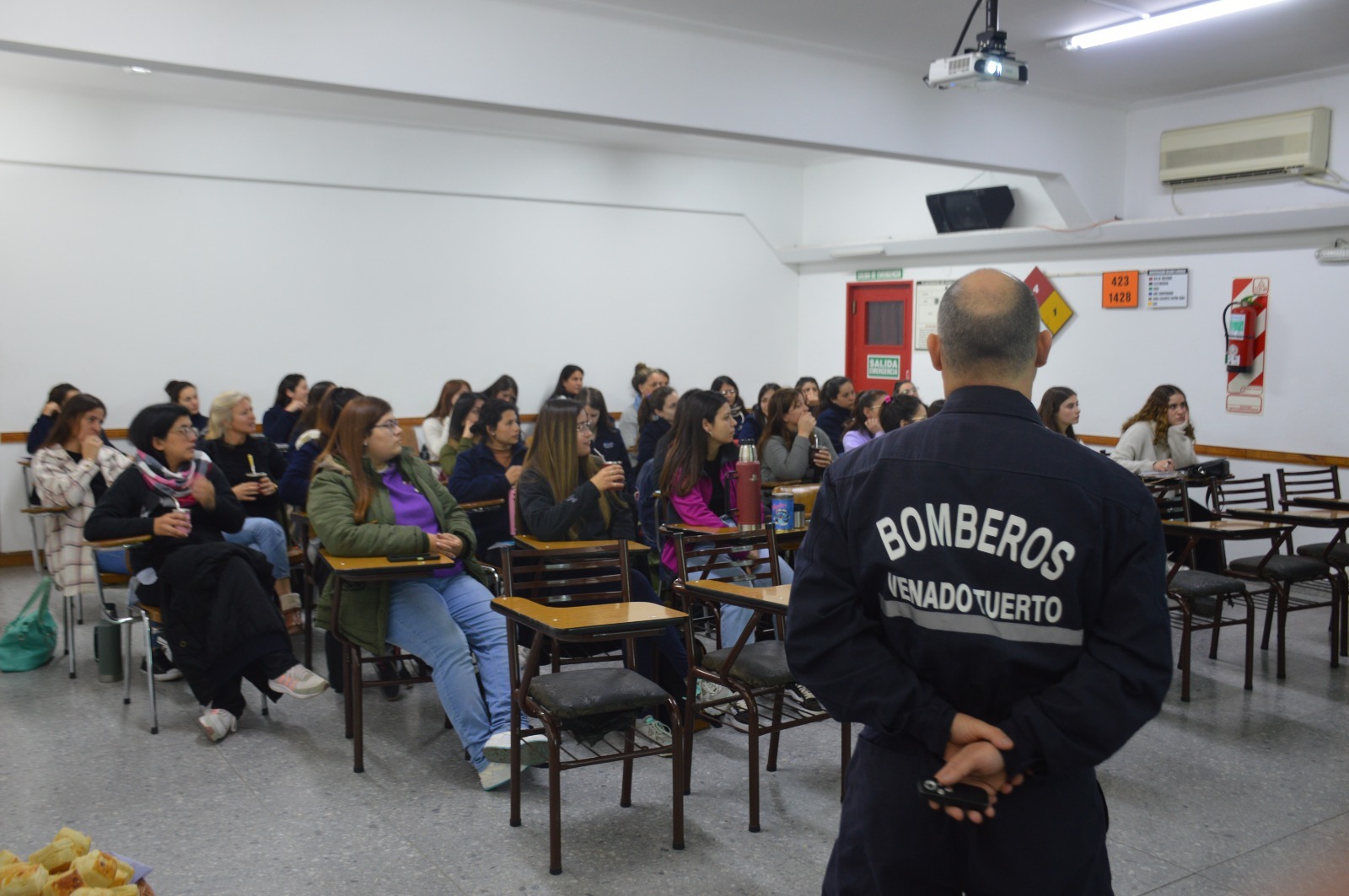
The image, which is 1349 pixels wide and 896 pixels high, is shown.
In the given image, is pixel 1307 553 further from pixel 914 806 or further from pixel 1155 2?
pixel 914 806

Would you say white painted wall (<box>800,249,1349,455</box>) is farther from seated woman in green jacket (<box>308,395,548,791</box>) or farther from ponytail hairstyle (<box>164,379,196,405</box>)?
ponytail hairstyle (<box>164,379,196,405</box>)

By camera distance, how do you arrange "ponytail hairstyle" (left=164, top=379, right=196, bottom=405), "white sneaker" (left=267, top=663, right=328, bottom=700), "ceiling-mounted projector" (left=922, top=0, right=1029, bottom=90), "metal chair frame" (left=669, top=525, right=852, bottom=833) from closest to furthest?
"metal chair frame" (left=669, top=525, right=852, bottom=833) < "white sneaker" (left=267, top=663, right=328, bottom=700) < "ceiling-mounted projector" (left=922, top=0, right=1029, bottom=90) < "ponytail hairstyle" (left=164, top=379, right=196, bottom=405)

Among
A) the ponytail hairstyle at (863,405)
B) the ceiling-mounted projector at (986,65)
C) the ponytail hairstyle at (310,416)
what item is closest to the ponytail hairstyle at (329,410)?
the ponytail hairstyle at (310,416)

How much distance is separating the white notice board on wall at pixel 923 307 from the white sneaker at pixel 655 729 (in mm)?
6276

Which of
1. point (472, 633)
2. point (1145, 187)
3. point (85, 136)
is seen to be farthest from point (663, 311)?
point (472, 633)

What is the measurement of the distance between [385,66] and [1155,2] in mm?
3806

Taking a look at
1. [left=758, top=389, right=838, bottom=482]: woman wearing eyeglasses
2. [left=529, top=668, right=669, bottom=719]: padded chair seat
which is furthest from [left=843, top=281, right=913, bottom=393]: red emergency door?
[left=529, top=668, right=669, bottom=719]: padded chair seat

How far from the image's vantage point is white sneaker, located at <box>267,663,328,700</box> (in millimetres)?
3803

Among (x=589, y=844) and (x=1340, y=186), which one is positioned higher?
(x=1340, y=186)

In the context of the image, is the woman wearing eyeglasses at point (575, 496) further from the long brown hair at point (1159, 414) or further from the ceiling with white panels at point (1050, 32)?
the long brown hair at point (1159, 414)

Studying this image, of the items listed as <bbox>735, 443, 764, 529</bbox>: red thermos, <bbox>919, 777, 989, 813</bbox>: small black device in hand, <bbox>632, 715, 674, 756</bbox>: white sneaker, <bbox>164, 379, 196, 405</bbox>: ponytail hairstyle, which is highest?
<bbox>164, 379, 196, 405</bbox>: ponytail hairstyle

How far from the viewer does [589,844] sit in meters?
3.06

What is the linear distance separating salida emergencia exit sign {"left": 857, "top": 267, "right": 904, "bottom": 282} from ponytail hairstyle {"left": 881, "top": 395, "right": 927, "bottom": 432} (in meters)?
4.15

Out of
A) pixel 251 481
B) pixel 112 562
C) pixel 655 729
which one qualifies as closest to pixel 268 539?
pixel 251 481
